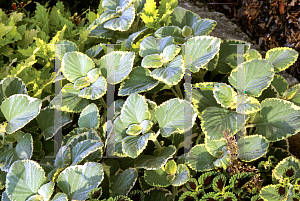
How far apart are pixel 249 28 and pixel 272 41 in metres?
0.16

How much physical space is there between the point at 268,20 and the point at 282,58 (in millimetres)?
746

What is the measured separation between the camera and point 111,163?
2.76 feet

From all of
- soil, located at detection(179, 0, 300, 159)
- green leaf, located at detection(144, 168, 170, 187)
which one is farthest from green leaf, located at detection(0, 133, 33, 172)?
soil, located at detection(179, 0, 300, 159)

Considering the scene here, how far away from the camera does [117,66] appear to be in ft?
2.82

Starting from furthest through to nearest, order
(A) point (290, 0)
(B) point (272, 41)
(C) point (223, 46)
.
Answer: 1. (B) point (272, 41)
2. (A) point (290, 0)
3. (C) point (223, 46)

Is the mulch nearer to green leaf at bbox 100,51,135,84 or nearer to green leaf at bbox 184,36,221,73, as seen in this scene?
green leaf at bbox 184,36,221,73

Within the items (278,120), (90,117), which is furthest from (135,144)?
(278,120)

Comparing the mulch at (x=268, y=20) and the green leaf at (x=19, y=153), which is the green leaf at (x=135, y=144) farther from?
the mulch at (x=268, y=20)

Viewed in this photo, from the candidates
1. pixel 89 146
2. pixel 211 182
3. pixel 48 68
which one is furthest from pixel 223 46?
pixel 48 68

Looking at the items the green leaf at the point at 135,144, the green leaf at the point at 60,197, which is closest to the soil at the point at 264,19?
the green leaf at the point at 135,144

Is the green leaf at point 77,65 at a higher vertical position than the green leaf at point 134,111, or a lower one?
higher

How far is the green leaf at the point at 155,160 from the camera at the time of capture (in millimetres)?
719

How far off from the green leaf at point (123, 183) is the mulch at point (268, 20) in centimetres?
113

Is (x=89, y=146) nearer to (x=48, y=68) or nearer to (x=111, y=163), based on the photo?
(x=111, y=163)
